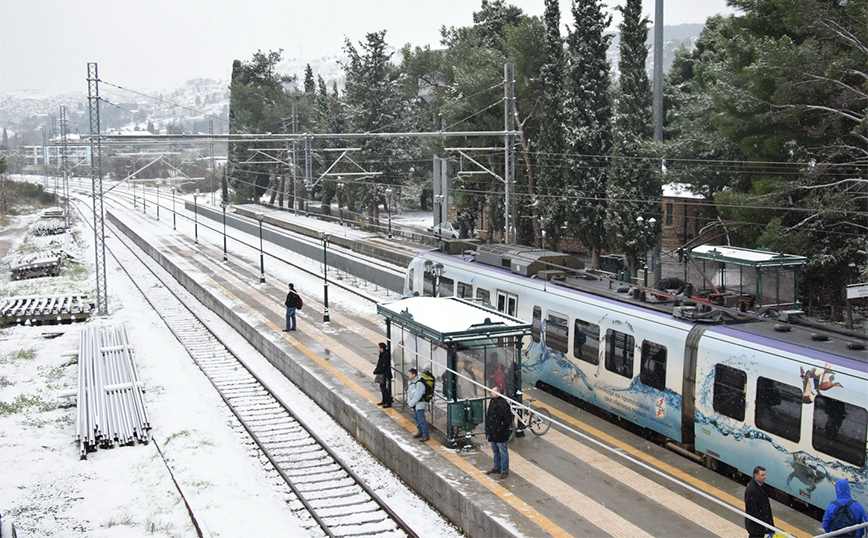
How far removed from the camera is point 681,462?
13133 millimetres

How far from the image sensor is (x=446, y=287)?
2161 centimetres

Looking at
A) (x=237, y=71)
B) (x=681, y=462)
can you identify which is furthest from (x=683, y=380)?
(x=237, y=71)

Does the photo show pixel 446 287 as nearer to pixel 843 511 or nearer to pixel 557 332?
pixel 557 332

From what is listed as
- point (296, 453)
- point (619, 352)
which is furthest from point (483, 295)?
point (296, 453)

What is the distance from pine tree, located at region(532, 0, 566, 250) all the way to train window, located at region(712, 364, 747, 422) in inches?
962

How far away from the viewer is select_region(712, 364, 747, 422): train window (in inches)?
464

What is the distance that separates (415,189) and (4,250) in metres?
34.8

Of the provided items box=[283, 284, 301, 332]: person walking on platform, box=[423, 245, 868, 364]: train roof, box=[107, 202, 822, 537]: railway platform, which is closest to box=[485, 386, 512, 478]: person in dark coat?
box=[107, 202, 822, 537]: railway platform

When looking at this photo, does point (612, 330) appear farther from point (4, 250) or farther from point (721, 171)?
point (4, 250)

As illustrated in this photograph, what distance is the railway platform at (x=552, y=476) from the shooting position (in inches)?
427

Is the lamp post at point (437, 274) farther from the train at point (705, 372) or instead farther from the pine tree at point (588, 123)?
the pine tree at point (588, 123)

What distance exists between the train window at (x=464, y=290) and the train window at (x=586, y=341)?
4.72m

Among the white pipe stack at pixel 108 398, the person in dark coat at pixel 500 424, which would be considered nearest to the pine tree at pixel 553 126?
the white pipe stack at pixel 108 398

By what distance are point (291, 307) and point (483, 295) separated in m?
7.01
